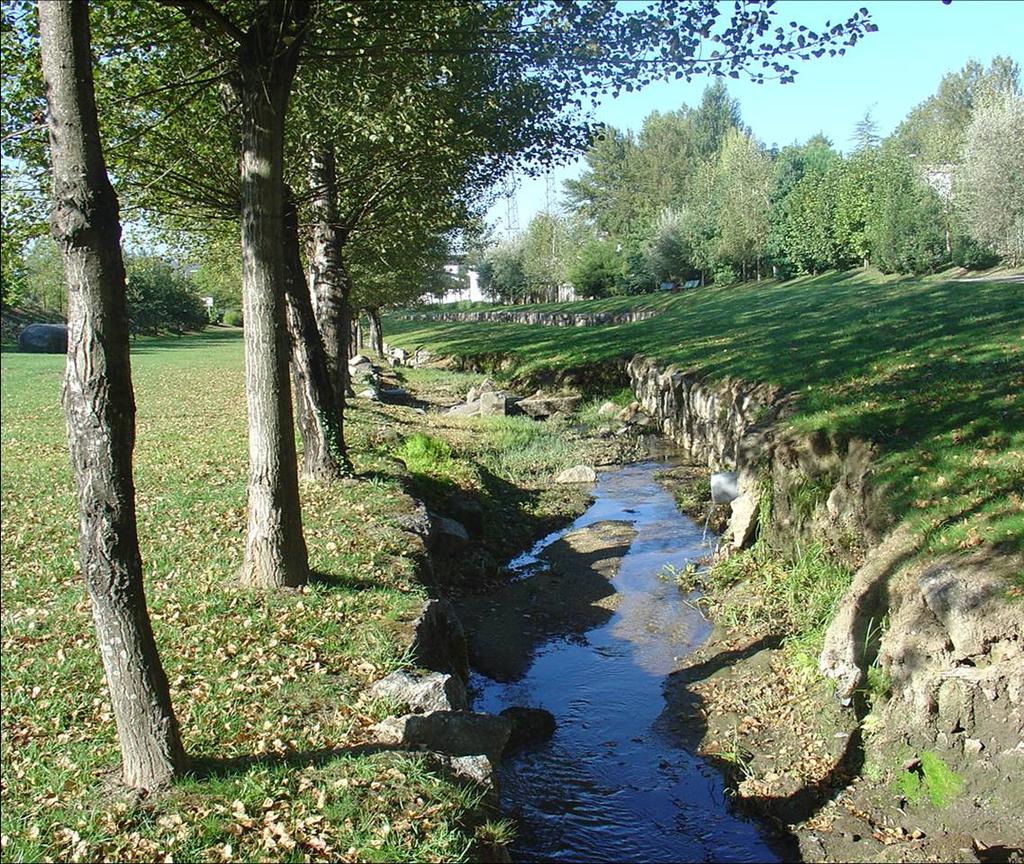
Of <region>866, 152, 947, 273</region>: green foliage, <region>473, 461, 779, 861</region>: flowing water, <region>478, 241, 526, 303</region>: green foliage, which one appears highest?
<region>478, 241, 526, 303</region>: green foliage

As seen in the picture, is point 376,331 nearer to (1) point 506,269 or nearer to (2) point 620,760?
(2) point 620,760

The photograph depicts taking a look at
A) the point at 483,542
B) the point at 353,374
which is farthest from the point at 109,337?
the point at 353,374

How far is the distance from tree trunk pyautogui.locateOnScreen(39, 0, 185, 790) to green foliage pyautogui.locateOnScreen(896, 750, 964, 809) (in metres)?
4.98

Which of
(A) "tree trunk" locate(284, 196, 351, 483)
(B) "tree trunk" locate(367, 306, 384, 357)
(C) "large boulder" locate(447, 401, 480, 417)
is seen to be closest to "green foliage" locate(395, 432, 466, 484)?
(A) "tree trunk" locate(284, 196, 351, 483)

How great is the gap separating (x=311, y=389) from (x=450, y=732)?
712cm

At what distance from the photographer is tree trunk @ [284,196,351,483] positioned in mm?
11914

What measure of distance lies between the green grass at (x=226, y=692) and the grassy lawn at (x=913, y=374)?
495 centimetres

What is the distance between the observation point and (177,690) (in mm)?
6340

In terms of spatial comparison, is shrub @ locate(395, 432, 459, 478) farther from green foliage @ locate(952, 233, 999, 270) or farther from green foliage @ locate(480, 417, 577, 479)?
green foliage @ locate(952, 233, 999, 270)

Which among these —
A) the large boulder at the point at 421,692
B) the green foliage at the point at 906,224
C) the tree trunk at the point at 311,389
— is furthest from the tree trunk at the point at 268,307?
the green foliage at the point at 906,224

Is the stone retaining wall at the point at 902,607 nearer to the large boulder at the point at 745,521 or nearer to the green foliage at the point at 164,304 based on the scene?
the large boulder at the point at 745,521

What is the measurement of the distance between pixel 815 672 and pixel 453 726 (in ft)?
11.9

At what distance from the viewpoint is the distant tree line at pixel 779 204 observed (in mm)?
42594

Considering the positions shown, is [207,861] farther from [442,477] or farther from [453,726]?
[442,477]
